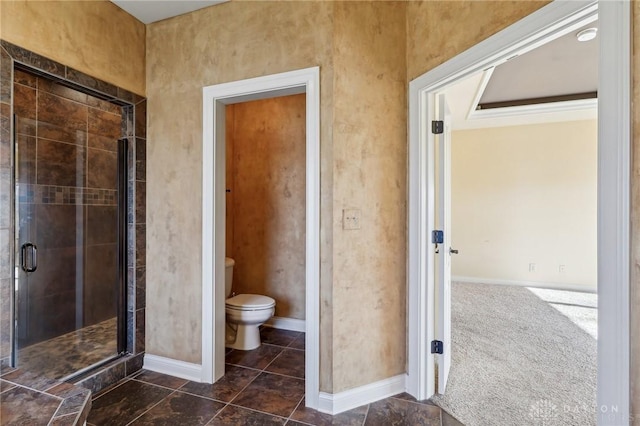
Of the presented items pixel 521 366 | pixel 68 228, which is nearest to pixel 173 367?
pixel 68 228

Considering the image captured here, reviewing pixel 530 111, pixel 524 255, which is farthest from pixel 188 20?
pixel 524 255

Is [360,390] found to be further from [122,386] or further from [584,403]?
[122,386]

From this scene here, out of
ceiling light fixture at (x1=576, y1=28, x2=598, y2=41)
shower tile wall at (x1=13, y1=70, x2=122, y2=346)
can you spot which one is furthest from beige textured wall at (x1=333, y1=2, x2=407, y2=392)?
shower tile wall at (x1=13, y1=70, x2=122, y2=346)

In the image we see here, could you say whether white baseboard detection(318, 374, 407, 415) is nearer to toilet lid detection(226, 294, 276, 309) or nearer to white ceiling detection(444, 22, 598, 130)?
toilet lid detection(226, 294, 276, 309)

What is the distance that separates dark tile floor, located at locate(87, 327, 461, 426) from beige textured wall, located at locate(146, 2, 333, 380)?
0.26 meters

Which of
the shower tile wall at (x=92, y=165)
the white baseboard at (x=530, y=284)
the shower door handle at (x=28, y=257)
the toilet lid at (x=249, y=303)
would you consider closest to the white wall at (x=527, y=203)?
the white baseboard at (x=530, y=284)

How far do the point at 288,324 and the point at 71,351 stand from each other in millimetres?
1827

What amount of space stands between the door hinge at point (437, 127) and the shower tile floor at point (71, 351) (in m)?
2.82

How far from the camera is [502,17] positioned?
1.37 m

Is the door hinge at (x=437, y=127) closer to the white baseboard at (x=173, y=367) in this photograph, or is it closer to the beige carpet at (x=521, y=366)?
the beige carpet at (x=521, y=366)

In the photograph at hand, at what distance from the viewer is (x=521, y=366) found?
2.35 meters

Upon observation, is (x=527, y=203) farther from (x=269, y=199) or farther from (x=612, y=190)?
(x=612, y=190)

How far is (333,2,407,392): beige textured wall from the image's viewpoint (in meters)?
1.84

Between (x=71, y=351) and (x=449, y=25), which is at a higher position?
(x=449, y=25)
